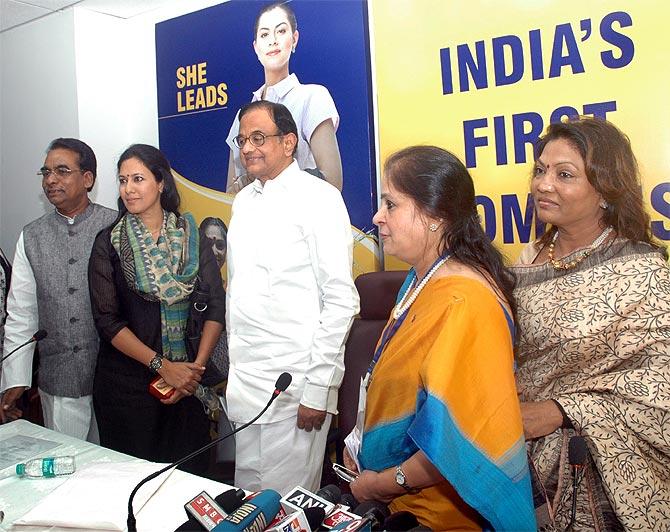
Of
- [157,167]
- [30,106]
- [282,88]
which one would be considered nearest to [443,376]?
[157,167]

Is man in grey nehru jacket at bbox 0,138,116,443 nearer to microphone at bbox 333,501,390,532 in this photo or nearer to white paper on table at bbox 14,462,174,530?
white paper on table at bbox 14,462,174,530

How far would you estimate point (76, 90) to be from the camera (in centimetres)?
301

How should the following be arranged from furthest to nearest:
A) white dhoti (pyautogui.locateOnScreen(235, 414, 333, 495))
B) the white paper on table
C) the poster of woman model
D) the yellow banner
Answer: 1. the poster of woman model
2. white dhoti (pyautogui.locateOnScreen(235, 414, 333, 495))
3. the yellow banner
4. the white paper on table

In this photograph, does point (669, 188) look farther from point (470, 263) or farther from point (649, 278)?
point (470, 263)

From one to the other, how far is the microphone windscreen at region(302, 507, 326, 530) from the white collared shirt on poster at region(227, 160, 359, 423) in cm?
87

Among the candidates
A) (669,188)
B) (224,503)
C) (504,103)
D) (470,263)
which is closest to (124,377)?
(224,503)

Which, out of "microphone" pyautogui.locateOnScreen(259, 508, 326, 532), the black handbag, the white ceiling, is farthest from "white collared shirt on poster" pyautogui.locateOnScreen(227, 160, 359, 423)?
the white ceiling

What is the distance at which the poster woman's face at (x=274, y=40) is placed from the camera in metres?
2.63

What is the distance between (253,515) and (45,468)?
71cm

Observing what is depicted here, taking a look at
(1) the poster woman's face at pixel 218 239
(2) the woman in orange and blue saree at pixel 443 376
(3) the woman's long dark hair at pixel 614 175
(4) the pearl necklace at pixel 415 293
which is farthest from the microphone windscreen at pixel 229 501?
(1) the poster woman's face at pixel 218 239

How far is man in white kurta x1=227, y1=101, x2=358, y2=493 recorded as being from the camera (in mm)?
1958

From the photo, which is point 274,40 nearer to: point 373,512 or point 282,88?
point 282,88

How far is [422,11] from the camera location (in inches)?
89.0

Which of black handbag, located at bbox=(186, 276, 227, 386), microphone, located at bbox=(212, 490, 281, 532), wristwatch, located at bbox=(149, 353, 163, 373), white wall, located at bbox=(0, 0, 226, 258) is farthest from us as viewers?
white wall, located at bbox=(0, 0, 226, 258)
